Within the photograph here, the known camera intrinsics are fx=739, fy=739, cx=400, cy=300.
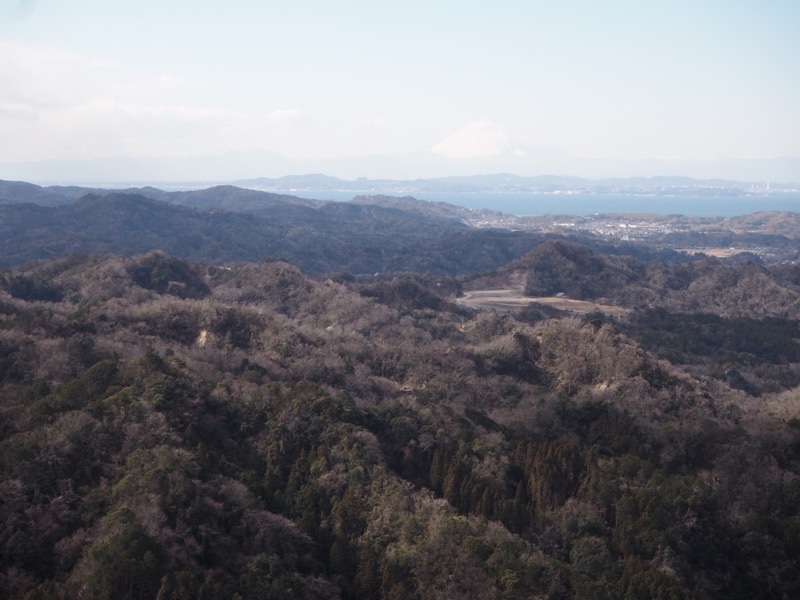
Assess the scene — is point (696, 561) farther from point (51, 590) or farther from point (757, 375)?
point (757, 375)

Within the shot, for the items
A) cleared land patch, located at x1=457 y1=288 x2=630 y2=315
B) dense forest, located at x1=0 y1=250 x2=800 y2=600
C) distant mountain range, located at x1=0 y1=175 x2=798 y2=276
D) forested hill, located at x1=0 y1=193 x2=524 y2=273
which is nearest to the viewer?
dense forest, located at x1=0 y1=250 x2=800 y2=600

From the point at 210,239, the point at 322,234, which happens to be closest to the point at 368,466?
the point at 210,239

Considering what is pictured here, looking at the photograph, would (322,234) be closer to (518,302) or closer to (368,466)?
(518,302)

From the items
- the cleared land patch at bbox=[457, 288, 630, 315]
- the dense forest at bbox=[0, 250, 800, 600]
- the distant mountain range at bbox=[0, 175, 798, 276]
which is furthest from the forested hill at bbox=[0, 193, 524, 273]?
the dense forest at bbox=[0, 250, 800, 600]

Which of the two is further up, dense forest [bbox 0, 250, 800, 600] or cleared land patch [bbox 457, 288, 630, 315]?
dense forest [bbox 0, 250, 800, 600]

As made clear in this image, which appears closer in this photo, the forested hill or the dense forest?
the dense forest

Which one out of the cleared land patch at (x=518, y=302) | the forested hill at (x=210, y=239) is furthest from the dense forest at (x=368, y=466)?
the forested hill at (x=210, y=239)

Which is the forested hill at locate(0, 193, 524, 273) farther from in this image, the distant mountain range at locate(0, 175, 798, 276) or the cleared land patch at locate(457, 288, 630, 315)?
the cleared land patch at locate(457, 288, 630, 315)

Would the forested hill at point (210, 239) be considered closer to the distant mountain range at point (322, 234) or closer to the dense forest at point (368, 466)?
the distant mountain range at point (322, 234)
